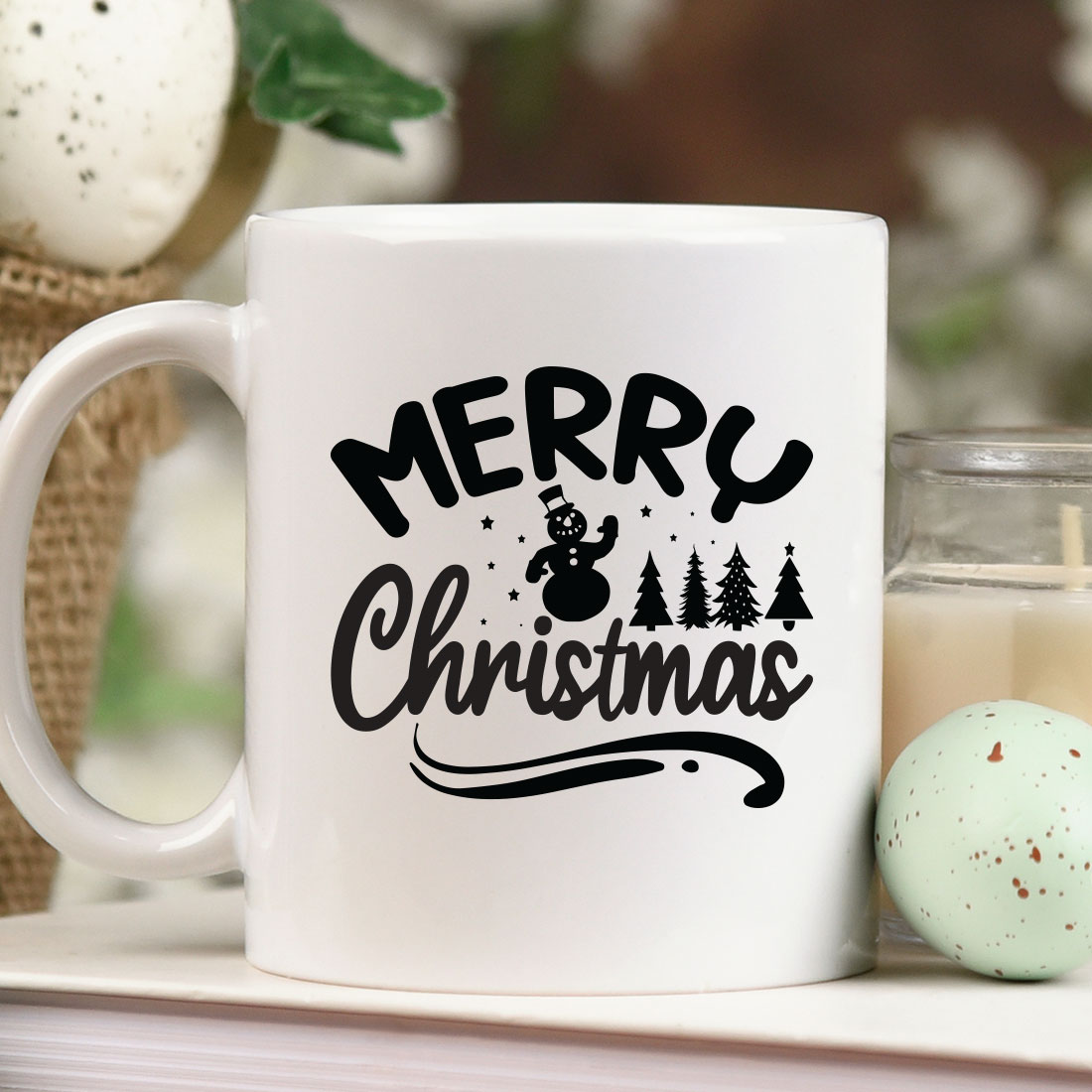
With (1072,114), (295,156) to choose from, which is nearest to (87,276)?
(295,156)

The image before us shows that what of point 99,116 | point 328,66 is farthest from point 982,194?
point 99,116

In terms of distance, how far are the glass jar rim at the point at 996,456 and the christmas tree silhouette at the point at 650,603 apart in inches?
6.0

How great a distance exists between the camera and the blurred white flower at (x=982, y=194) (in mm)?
884

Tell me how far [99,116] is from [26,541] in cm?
19

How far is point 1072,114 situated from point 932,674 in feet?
1.51

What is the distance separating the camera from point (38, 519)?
660 millimetres

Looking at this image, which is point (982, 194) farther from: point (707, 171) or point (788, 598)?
point (788, 598)

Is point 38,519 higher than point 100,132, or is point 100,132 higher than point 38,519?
point 100,132

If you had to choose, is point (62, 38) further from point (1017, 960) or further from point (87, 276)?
point (1017, 960)

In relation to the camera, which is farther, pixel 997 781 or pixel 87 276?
pixel 87 276

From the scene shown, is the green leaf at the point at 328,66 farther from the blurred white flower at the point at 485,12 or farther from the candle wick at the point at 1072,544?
the candle wick at the point at 1072,544

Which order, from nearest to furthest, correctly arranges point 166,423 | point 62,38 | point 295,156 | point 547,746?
point 547,746, point 62,38, point 166,423, point 295,156

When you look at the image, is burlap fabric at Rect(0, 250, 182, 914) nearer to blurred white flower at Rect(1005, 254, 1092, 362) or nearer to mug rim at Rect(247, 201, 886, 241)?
mug rim at Rect(247, 201, 886, 241)

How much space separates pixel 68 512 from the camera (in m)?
0.67
